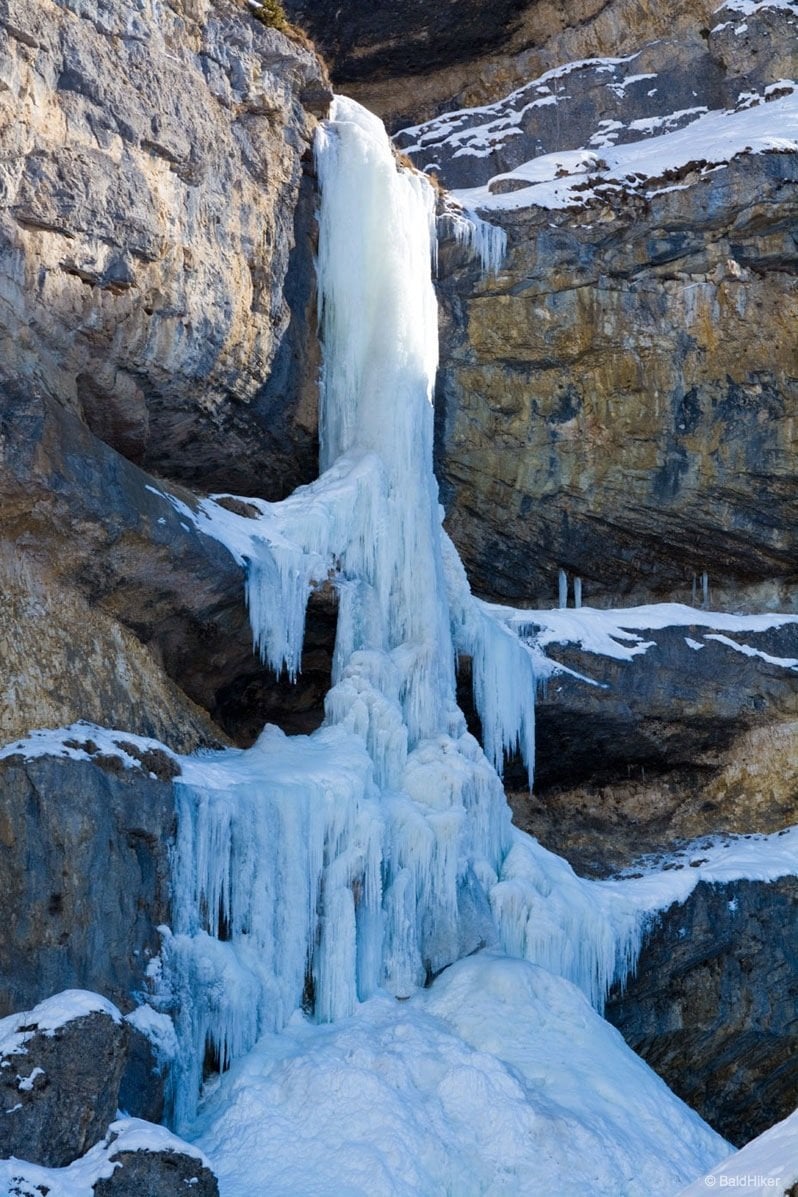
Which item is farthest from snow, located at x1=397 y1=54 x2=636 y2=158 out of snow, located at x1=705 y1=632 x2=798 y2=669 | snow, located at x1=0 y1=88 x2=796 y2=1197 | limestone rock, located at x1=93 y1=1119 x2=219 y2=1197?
limestone rock, located at x1=93 y1=1119 x2=219 y2=1197

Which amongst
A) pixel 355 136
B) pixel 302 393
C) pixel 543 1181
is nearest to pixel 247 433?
pixel 302 393

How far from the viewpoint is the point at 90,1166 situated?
12.1 m

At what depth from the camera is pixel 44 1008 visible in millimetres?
12695

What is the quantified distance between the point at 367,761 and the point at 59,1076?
7.47 m

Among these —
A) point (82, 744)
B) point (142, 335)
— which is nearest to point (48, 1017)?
point (82, 744)

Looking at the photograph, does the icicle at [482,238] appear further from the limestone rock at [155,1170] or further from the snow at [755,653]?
the limestone rock at [155,1170]

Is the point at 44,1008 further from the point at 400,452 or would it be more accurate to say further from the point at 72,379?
the point at 400,452

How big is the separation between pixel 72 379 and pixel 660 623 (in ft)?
36.5

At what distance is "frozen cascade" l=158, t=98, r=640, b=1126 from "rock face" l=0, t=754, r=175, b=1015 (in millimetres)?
477

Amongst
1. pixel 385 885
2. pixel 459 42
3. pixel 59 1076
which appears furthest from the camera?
pixel 459 42

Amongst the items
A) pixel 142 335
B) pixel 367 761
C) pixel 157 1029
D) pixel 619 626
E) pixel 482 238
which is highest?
pixel 482 238

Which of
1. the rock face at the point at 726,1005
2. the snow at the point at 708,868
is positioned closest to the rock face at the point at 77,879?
the snow at the point at 708,868

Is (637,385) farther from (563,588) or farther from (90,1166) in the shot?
(90,1166)

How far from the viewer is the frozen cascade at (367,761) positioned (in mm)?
16938
